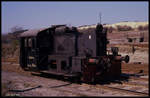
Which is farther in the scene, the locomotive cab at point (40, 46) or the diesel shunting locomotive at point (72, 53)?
the locomotive cab at point (40, 46)

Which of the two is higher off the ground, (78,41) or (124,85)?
(78,41)

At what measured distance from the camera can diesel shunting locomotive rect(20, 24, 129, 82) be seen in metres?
10.5

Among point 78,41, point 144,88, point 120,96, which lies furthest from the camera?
point 78,41

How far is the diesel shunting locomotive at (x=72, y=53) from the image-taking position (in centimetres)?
1052

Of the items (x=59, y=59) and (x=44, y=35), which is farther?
(x=44, y=35)

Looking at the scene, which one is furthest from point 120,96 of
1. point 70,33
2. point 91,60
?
point 70,33

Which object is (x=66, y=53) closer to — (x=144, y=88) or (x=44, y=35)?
(x=44, y=35)

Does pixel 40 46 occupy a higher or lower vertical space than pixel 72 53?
higher

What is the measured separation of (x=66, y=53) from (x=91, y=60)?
2291mm

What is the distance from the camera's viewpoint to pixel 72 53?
11.7 metres

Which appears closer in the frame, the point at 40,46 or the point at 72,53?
the point at 72,53

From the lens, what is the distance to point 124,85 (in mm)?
10188

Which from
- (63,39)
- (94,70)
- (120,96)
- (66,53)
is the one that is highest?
(63,39)

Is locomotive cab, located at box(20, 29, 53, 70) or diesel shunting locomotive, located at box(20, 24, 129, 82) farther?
locomotive cab, located at box(20, 29, 53, 70)
